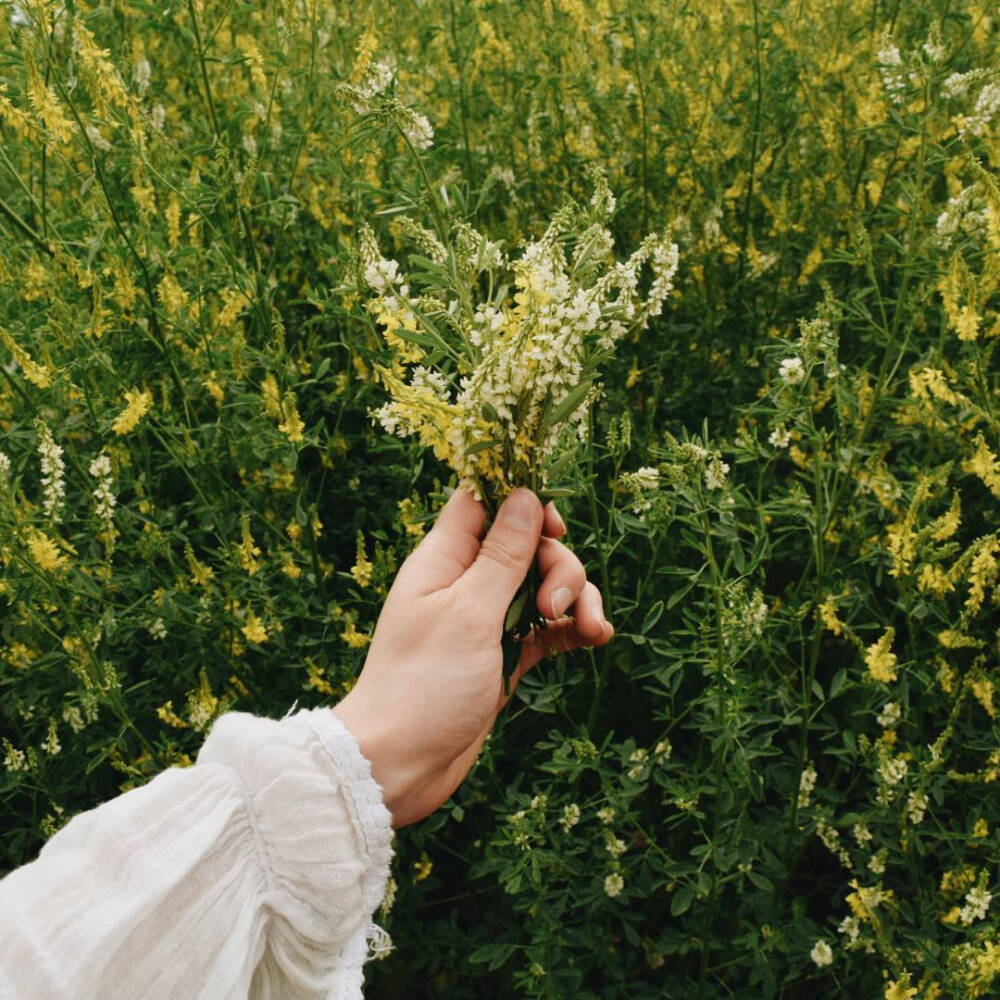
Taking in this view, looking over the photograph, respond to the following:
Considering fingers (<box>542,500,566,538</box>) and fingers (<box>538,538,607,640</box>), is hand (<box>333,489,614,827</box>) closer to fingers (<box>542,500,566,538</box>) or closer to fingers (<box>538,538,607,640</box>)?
fingers (<box>538,538,607,640</box>)

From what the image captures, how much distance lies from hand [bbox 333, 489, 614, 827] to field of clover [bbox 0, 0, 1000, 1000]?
0.10 m

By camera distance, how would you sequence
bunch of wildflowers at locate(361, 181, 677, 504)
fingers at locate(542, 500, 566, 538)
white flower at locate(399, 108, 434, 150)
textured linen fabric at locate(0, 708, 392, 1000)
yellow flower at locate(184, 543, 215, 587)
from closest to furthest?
textured linen fabric at locate(0, 708, 392, 1000), bunch of wildflowers at locate(361, 181, 677, 504), fingers at locate(542, 500, 566, 538), white flower at locate(399, 108, 434, 150), yellow flower at locate(184, 543, 215, 587)

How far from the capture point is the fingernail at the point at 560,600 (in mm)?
1477

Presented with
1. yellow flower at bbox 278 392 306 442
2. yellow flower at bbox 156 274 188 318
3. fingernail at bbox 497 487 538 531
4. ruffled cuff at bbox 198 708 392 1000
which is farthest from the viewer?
yellow flower at bbox 156 274 188 318

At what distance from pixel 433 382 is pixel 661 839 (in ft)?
5.41

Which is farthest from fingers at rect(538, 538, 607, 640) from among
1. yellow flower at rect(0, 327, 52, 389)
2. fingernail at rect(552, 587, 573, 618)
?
yellow flower at rect(0, 327, 52, 389)

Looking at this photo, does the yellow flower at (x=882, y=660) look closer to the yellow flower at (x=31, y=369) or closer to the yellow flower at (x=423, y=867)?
the yellow flower at (x=423, y=867)

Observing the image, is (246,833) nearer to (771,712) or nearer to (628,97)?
(771,712)

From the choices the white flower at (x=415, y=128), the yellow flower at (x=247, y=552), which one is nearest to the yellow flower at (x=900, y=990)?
the yellow flower at (x=247, y=552)

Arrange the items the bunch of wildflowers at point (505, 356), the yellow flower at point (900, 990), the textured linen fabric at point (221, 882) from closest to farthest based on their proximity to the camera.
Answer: the textured linen fabric at point (221, 882), the bunch of wildflowers at point (505, 356), the yellow flower at point (900, 990)

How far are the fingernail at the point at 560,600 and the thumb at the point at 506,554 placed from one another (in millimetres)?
80

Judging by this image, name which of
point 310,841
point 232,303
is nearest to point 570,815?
point 310,841

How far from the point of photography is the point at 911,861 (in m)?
2.25

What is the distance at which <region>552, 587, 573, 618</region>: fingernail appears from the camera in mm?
1477
